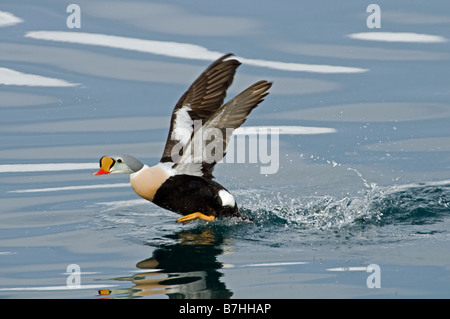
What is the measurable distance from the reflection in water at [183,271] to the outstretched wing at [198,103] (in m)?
0.96

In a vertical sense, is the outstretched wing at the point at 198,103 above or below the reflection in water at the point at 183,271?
above

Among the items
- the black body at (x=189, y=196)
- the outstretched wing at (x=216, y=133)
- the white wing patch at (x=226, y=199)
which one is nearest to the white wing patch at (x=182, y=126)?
the outstretched wing at (x=216, y=133)

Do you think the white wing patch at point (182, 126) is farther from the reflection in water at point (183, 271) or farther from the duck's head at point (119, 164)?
the reflection in water at point (183, 271)

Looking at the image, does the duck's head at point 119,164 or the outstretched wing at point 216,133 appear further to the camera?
the duck's head at point 119,164

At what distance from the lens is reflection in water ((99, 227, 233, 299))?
6.54 m

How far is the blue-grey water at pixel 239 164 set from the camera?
7008 mm

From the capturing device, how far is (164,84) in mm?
12617

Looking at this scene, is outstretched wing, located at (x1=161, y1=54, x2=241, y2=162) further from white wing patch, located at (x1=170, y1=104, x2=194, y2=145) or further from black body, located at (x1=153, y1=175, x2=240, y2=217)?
black body, located at (x1=153, y1=175, x2=240, y2=217)

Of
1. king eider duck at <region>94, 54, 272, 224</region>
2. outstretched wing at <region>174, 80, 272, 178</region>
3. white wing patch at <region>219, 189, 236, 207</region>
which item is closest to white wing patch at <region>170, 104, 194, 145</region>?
king eider duck at <region>94, 54, 272, 224</region>

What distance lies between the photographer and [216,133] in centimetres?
802

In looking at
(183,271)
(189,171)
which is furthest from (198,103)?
(183,271)

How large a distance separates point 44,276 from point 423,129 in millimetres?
5891
